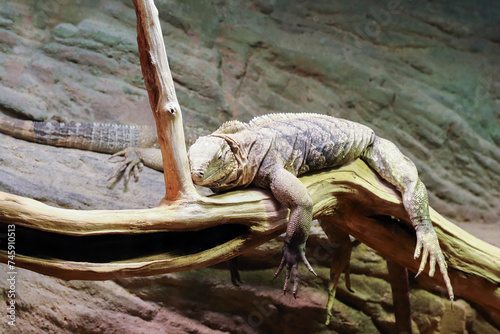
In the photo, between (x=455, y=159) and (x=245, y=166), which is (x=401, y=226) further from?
(x=455, y=159)

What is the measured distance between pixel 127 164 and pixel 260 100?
11.8 ft

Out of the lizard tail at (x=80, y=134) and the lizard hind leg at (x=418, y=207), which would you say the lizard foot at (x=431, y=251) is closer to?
the lizard hind leg at (x=418, y=207)

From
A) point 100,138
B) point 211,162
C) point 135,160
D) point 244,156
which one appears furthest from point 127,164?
point 211,162

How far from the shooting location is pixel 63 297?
5.14m

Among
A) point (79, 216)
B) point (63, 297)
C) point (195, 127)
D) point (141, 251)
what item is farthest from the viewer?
point (195, 127)

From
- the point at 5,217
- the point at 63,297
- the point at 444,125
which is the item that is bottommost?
the point at 63,297

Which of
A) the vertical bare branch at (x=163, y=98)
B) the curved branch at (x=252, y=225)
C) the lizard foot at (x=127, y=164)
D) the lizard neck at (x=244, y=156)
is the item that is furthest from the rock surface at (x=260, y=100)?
the vertical bare branch at (x=163, y=98)

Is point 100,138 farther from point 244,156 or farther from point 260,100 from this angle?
point 244,156

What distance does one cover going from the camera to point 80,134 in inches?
260

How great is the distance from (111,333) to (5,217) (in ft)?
10.5

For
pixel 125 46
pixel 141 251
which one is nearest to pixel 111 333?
pixel 141 251

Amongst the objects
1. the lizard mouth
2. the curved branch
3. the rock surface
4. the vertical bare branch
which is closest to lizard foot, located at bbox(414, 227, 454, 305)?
the curved branch

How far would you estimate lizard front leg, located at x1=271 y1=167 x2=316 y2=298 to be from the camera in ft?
11.2

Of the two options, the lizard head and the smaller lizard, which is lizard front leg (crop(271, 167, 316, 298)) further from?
the smaller lizard
